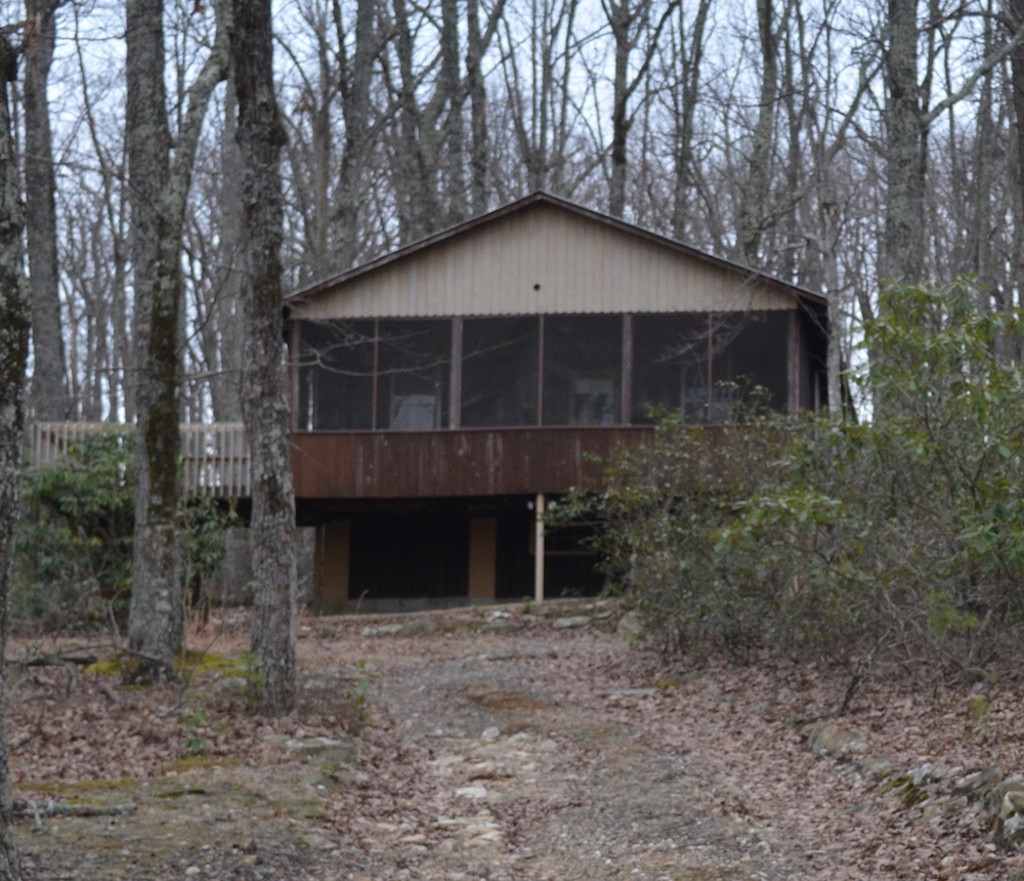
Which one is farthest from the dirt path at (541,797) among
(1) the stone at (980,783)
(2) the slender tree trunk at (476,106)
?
(2) the slender tree trunk at (476,106)

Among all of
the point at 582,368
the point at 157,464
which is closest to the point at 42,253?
the point at 582,368

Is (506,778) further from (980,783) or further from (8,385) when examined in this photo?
(8,385)

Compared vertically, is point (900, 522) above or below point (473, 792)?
above

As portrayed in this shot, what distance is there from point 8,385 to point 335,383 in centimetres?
1727

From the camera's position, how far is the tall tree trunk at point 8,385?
16.6ft

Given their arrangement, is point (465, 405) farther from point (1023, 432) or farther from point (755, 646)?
point (1023, 432)

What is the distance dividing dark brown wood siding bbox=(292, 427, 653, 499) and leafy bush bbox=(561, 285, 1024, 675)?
25.7 feet

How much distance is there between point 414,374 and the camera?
2211 cm

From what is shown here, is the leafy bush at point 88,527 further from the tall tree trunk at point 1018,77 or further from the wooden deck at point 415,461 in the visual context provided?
the tall tree trunk at point 1018,77

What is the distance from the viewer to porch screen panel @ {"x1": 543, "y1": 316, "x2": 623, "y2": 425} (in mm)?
21641

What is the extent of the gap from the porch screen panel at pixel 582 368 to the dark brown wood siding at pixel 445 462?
0.57 meters

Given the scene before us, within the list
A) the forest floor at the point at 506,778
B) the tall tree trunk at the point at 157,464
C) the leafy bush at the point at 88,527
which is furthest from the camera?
the leafy bush at the point at 88,527

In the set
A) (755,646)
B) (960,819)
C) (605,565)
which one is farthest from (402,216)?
(960,819)

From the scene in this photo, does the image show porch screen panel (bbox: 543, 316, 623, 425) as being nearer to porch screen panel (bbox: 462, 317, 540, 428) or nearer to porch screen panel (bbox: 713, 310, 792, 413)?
porch screen panel (bbox: 462, 317, 540, 428)
